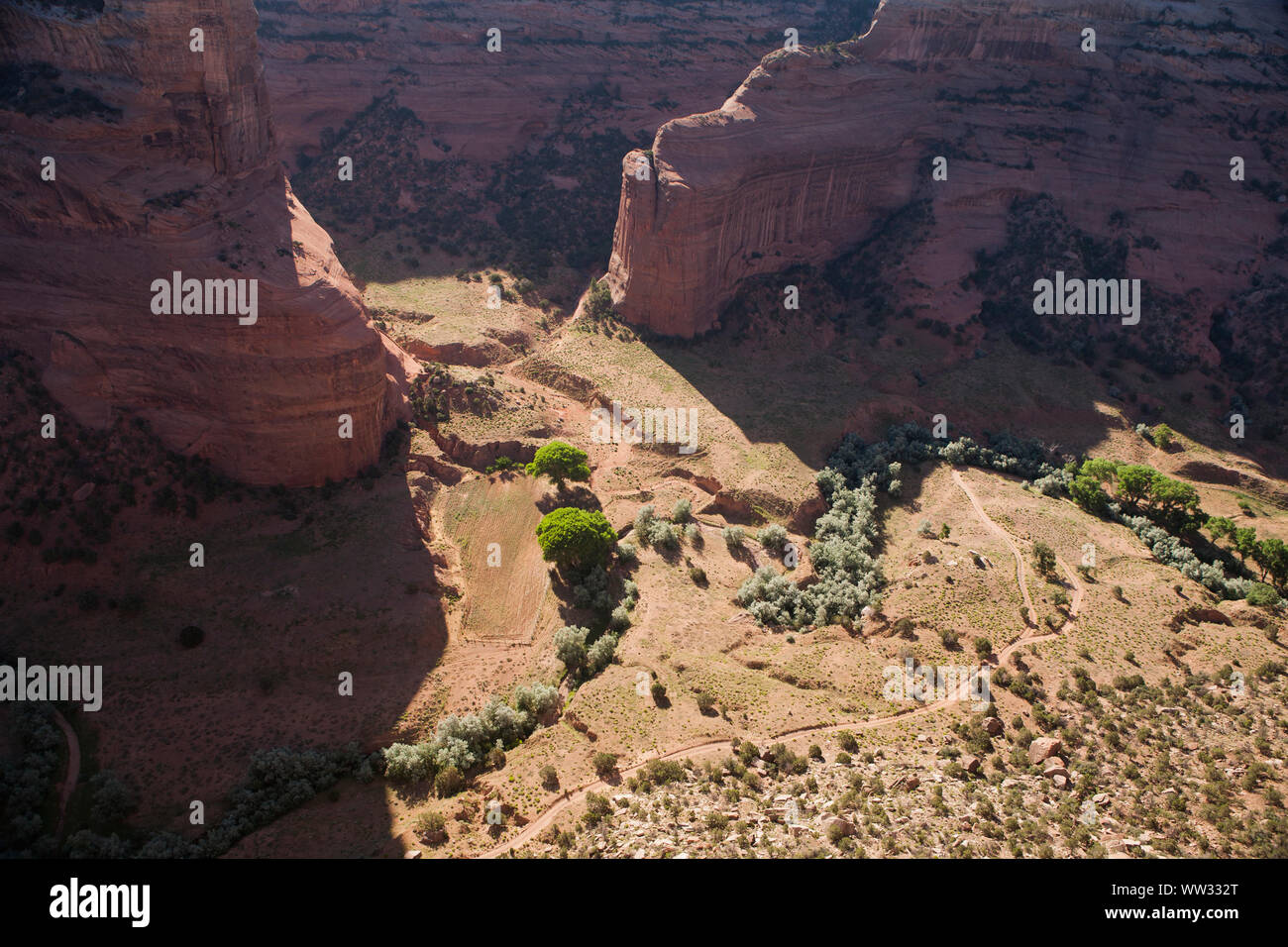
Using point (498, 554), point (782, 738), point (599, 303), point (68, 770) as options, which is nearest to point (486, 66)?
point (599, 303)

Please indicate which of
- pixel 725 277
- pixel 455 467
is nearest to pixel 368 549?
pixel 455 467

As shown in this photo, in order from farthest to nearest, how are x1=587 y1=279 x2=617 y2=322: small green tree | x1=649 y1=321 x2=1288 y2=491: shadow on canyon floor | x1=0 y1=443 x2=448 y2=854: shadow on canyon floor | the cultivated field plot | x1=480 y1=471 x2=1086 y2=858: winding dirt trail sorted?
x1=587 y1=279 x2=617 y2=322: small green tree < x1=649 y1=321 x2=1288 y2=491: shadow on canyon floor < the cultivated field plot < x1=0 y1=443 x2=448 y2=854: shadow on canyon floor < x1=480 y1=471 x2=1086 y2=858: winding dirt trail

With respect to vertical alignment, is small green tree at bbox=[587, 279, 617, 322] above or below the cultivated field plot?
above

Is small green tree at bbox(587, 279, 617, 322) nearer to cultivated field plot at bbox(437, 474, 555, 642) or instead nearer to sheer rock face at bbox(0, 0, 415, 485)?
cultivated field plot at bbox(437, 474, 555, 642)

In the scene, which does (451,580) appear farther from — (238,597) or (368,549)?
(238,597)

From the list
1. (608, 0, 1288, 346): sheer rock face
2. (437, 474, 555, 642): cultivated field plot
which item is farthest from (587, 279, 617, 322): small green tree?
(437, 474, 555, 642): cultivated field plot

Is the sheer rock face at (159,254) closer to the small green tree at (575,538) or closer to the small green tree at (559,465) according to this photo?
the small green tree at (559,465)

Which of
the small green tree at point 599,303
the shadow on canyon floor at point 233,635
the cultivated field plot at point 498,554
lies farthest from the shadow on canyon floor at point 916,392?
the shadow on canyon floor at point 233,635
